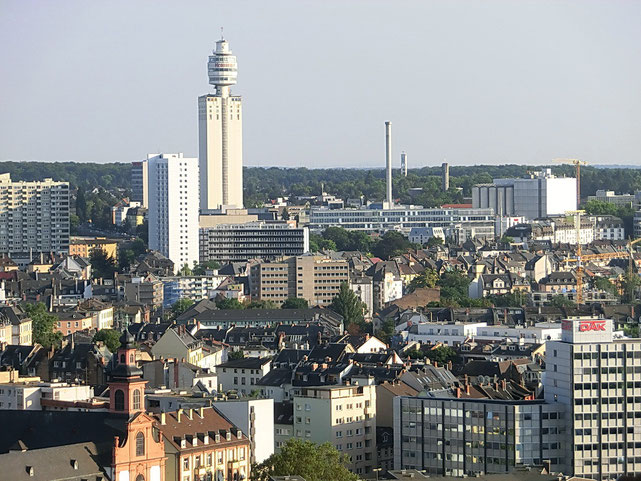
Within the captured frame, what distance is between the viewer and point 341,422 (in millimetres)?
65750

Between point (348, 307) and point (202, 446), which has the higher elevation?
point (202, 446)

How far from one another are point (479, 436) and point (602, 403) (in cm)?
420

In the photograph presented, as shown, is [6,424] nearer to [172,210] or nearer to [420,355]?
[420,355]

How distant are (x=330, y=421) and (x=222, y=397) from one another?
3.95 m

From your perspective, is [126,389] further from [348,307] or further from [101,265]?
[101,265]

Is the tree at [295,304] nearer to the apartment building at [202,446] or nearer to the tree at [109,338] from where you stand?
the tree at [109,338]

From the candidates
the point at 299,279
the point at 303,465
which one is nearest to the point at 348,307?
the point at 299,279

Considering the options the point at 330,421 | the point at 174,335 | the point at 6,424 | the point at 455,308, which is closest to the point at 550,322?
the point at 455,308

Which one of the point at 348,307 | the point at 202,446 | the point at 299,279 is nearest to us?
the point at 202,446

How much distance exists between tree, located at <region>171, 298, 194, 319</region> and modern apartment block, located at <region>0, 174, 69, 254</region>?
155 feet

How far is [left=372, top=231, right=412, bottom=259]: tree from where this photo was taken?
169125mm

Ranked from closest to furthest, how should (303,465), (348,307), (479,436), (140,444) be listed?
(140,444) → (303,465) → (479,436) → (348,307)

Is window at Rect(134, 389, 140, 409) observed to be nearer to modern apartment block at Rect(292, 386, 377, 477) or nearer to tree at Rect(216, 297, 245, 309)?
modern apartment block at Rect(292, 386, 377, 477)

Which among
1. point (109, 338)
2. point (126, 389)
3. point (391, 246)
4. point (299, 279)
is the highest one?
point (126, 389)
